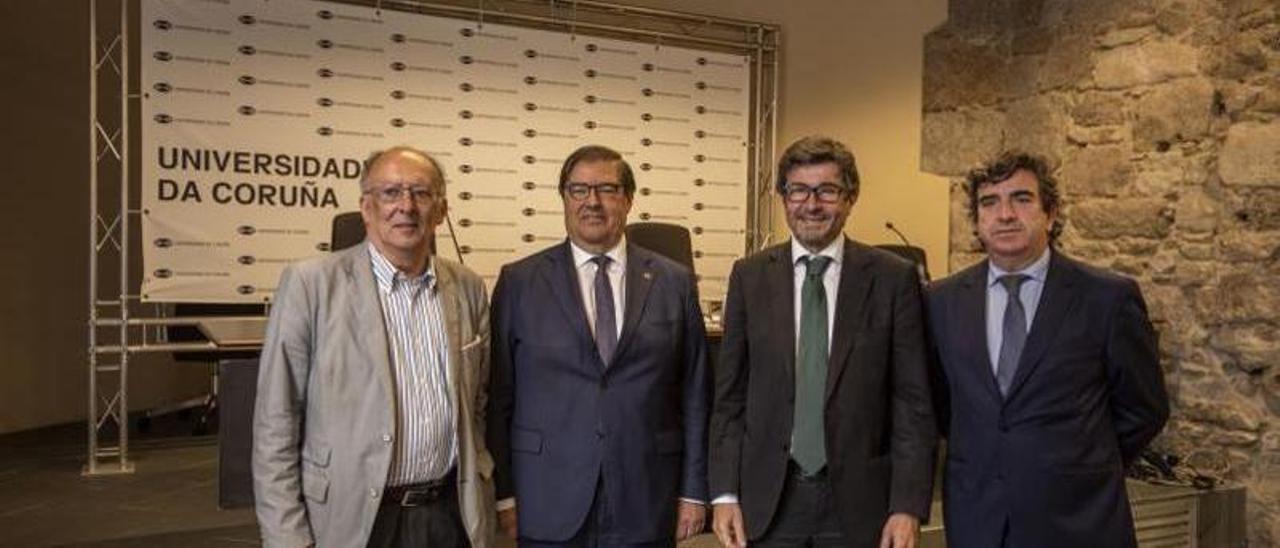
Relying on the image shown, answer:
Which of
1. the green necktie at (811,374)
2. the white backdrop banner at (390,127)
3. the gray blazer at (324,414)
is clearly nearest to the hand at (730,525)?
the green necktie at (811,374)

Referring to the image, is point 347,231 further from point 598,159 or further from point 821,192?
point 821,192

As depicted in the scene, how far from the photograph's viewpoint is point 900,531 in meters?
1.95

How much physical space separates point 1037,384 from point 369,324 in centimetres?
132

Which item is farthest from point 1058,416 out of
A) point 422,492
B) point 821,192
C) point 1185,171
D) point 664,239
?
point 664,239

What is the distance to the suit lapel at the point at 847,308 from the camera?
199 centimetres

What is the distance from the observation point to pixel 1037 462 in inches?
78.8

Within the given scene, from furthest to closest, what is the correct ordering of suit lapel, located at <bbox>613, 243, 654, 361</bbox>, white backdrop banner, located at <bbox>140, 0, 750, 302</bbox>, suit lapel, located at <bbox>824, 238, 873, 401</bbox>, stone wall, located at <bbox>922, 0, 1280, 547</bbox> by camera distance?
white backdrop banner, located at <bbox>140, 0, 750, 302</bbox> < stone wall, located at <bbox>922, 0, 1280, 547</bbox> < suit lapel, located at <bbox>613, 243, 654, 361</bbox> < suit lapel, located at <bbox>824, 238, 873, 401</bbox>

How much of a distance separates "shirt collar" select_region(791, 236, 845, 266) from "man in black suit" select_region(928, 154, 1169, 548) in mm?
274

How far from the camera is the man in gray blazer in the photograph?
6.19 feet

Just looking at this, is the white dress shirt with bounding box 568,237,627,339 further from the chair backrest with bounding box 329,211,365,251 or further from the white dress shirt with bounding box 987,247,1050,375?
the chair backrest with bounding box 329,211,365,251

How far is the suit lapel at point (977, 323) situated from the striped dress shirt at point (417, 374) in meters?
1.07

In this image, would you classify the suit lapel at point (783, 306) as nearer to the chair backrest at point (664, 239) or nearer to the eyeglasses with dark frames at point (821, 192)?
the eyeglasses with dark frames at point (821, 192)

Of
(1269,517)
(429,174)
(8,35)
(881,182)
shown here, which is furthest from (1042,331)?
(8,35)

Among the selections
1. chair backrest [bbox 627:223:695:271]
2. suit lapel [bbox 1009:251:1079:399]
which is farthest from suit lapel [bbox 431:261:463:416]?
chair backrest [bbox 627:223:695:271]
